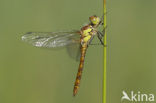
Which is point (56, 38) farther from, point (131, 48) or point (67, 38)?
point (131, 48)

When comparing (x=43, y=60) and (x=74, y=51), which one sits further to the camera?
(x=43, y=60)

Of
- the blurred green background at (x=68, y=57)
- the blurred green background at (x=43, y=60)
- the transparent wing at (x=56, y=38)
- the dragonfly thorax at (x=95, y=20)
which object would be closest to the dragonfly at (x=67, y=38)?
the transparent wing at (x=56, y=38)

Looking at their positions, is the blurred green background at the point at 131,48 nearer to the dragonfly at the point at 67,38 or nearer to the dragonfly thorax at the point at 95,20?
the dragonfly at the point at 67,38

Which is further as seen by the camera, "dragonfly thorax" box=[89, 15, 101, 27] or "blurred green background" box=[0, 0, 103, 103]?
"blurred green background" box=[0, 0, 103, 103]

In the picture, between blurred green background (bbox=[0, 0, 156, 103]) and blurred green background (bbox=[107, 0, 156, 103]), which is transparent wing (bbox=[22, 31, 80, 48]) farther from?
blurred green background (bbox=[107, 0, 156, 103])

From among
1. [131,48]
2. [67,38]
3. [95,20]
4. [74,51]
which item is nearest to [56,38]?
[67,38]

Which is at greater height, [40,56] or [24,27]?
[24,27]

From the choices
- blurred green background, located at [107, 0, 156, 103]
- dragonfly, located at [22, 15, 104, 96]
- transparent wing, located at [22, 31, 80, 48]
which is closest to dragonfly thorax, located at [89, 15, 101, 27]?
dragonfly, located at [22, 15, 104, 96]

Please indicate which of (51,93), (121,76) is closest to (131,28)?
(121,76)

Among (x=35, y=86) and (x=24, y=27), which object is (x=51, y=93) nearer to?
(x=35, y=86)
